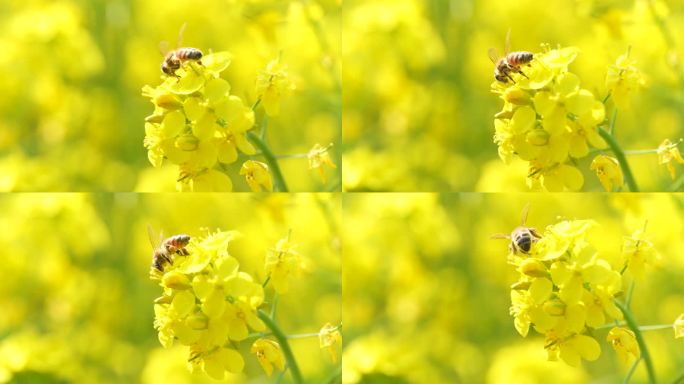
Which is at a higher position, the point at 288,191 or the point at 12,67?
the point at 12,67

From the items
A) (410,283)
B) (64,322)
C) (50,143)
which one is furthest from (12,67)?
(410,283)

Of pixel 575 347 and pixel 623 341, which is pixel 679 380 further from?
pixel 575 347

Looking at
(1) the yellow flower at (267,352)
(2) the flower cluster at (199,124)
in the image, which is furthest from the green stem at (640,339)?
(2) the flower cluster at (199,124)

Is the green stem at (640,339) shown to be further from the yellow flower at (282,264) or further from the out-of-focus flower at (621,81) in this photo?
the yellow flower at (282,264)

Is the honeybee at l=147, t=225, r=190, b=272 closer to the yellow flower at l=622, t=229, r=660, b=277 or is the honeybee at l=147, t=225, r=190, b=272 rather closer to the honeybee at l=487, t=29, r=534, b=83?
the honeybee at l=487, t=29, r=534, b=83

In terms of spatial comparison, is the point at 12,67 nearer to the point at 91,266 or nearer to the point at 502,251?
the point at 91,266

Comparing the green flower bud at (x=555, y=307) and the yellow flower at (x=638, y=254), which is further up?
the green flower bud at (x=555, y=307)
